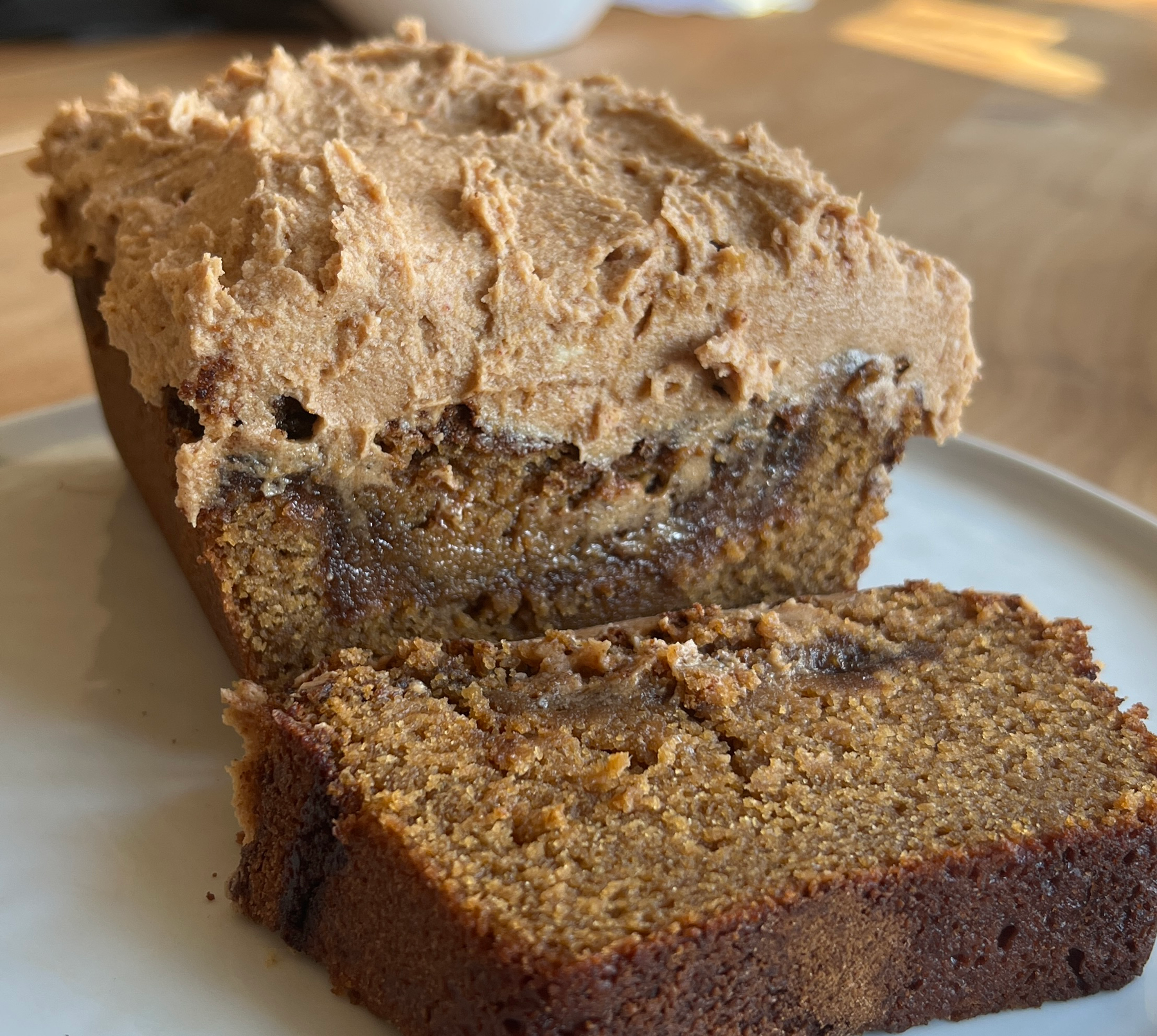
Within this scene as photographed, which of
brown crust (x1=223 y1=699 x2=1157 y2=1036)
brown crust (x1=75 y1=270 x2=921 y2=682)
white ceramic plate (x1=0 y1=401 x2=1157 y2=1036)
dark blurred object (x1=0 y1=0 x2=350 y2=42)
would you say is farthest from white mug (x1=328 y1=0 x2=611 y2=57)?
brown crust (x1=223 y1=699 x2=1157 y2=1036)

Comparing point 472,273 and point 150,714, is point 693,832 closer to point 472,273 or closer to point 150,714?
point 472,273

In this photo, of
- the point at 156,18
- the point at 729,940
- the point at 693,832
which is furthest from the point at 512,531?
the point at 156,18

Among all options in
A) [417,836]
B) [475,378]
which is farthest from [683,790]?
[475,378]

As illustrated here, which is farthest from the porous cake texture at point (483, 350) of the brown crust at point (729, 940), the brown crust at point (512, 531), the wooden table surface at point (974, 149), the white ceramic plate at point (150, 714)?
the wooden table surface at point (974, 149)

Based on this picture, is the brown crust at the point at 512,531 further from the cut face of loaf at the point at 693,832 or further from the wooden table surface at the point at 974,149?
the wooden table surface at the point at 974,149

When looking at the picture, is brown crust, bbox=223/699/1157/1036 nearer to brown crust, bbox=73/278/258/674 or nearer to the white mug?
brown crust, bbox=73/278/258/674

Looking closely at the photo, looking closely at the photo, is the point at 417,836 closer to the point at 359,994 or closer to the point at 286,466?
the point at 359,994
